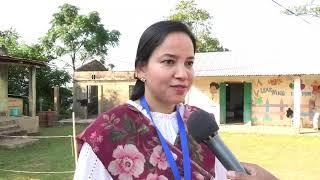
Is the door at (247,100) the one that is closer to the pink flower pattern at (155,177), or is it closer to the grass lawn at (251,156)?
the grass lawn at (251,156)

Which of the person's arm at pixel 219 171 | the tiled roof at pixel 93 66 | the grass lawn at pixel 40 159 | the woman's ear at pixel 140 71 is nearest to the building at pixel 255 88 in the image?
the tiled roof at pixel 93 66

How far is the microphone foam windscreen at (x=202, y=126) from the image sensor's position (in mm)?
1212

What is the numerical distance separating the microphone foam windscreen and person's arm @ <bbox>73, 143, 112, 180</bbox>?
34 centimetres

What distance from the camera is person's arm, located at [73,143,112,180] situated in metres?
1.46

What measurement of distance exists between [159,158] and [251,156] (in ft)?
32.6

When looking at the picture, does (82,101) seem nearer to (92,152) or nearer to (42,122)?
(42,122)

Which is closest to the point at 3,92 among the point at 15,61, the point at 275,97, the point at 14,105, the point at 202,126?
the point at 14,105

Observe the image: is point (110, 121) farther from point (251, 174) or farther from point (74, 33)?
point (74, 33)

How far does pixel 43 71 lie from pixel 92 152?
21598mm

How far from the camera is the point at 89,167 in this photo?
1.47 meters

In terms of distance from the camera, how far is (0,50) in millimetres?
18125

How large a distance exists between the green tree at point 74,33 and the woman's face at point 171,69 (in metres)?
22.4

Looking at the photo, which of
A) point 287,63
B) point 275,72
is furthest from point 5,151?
point 287,63

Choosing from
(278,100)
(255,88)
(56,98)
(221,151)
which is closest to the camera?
(221,151)
